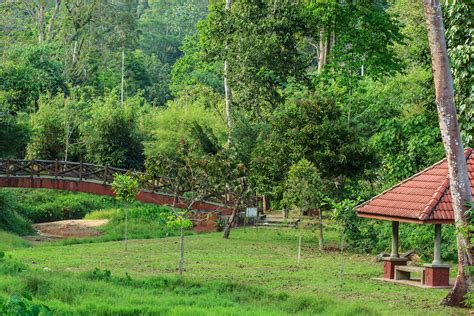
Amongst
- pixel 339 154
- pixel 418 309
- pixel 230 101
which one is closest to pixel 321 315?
pixel 418 309

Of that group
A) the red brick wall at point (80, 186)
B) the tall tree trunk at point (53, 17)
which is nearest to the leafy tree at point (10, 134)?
the red brick wall at point (80, 186)

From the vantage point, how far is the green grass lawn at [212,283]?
16297mm

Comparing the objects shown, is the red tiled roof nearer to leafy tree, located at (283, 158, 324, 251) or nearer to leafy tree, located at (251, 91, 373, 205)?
leafy tree, located at (283, 158, 324, 251)

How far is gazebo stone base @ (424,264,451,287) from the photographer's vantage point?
2084 cm

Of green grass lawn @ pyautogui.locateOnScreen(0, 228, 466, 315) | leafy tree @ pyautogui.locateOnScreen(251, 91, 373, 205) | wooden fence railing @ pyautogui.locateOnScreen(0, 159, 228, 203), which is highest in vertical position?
leafy tree @ pyautogui.locateOnScreen(251, 91, 373, 205)

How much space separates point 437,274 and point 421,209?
5.14ft

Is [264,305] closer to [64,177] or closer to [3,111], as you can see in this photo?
[64,177]

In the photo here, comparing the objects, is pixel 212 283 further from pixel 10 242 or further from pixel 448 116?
pixel 10 242

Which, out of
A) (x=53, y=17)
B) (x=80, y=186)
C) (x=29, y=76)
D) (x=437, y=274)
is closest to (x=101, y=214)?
(x=80, y=186)

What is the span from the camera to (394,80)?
42.1 metres

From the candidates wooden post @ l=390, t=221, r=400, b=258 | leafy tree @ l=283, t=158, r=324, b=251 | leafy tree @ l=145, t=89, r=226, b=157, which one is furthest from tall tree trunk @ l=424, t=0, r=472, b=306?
leafy tree @ l=145, t=89, r=226, b=157

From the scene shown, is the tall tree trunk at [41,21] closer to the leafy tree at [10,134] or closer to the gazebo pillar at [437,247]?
the leafy tree at [10,134]

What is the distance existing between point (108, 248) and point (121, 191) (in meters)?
1.88

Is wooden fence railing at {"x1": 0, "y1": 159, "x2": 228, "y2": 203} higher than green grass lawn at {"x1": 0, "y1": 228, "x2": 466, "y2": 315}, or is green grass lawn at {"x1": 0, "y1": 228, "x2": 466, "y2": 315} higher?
wooden fence railing at {"x1": 0, "y1": 159, "x2": 228, "y2": 203}
